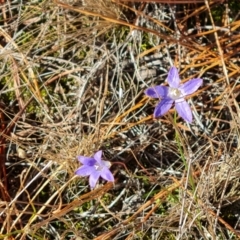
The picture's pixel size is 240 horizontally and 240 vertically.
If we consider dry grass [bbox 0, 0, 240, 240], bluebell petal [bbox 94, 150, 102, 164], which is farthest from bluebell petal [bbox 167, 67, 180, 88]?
bluebell petal [bbox 94, 150, 102, 164]

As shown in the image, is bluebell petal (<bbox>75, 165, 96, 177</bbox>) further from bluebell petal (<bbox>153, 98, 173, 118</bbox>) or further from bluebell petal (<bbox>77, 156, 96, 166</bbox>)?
bluebell petal (<bbox>153, 98, 173, 118</bbox>)

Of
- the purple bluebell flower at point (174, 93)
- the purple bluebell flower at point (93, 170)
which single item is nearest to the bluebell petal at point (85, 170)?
the purple bluebell flower at point (93, 170)

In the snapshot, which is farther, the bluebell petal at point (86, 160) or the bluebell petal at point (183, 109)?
the bluebell petal at point (86, 160)

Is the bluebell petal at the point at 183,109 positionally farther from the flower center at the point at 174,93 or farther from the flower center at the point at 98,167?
the flower center at the point at 98,167

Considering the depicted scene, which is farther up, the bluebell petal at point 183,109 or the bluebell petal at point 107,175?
the bluebell petal at point 183,109

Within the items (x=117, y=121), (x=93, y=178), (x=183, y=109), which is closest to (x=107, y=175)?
(x=93, y=178)

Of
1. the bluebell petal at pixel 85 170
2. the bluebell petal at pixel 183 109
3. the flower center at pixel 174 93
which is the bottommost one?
→ the bluebell petal at pixel 85 170

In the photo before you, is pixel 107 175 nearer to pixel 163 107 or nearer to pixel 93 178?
pixel 93 178

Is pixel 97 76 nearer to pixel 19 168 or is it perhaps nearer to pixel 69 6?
pixel 69 6
